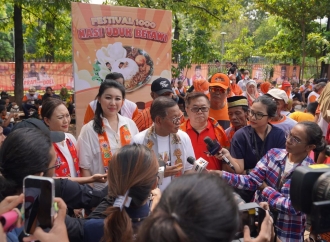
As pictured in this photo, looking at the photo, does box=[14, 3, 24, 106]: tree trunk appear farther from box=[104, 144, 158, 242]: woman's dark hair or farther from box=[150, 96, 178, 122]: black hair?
box=[104, 144, 158, 242]: woman's dark hair

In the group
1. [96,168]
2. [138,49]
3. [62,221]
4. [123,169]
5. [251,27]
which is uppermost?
[251,27]

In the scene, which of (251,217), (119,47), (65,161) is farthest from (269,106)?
(119,47)

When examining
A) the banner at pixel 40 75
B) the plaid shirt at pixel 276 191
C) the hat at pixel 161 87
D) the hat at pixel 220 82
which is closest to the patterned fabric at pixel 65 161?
the plaid shirt at pixel 276 191

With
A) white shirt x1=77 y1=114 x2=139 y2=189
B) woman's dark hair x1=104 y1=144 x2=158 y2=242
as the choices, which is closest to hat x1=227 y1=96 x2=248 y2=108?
white shirt x1=77 y1=114 x2=139 y2=189

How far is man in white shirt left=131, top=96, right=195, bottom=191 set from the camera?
254 cm

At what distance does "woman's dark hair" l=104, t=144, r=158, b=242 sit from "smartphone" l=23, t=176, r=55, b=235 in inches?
11.8

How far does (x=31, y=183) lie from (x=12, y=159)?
1.42 ft

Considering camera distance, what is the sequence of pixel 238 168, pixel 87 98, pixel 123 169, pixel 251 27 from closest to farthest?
1. pixel 123 169
2. pixel 238 168
3. pixel 87 98
4. pixel 251 27

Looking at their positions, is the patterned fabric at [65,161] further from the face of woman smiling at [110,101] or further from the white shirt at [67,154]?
the face of woman smiling at [110,101]

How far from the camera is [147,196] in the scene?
1526 millimetres

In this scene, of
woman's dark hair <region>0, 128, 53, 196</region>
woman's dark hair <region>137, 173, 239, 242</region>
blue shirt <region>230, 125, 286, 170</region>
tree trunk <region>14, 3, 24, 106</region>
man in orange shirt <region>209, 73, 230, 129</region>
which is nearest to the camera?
woman's dark hair <region>137, 173, 239, 242</region>

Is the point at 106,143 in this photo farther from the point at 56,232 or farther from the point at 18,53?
the point at 18,53

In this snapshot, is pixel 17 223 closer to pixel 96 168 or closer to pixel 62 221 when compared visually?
pixel 62 221

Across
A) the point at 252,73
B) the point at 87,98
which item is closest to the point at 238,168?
the point at 87,98
